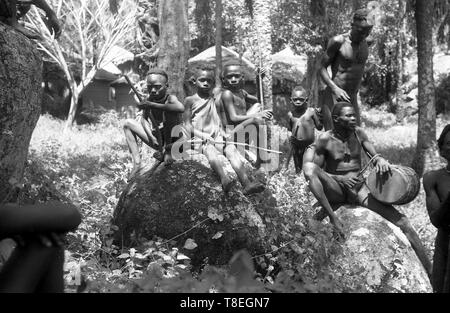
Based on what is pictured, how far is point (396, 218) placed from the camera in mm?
5969

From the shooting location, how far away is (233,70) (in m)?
6.93

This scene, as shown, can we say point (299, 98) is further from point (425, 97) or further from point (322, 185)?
point (425, 97)

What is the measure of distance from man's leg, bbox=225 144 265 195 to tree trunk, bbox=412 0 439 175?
737cm

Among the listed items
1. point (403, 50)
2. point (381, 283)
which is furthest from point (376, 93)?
point (381, 283)

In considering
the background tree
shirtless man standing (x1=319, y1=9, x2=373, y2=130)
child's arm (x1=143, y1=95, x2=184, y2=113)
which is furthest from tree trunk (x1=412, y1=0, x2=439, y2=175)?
the background tree

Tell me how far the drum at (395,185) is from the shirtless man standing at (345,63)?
203 centimetres

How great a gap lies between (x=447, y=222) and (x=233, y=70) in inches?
148

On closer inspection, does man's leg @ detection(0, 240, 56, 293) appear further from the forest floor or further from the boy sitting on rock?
the boy sitting on rock

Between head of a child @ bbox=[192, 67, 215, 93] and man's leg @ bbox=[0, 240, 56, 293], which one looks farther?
head of a child @ bbox=[192, 67, 215, 93]

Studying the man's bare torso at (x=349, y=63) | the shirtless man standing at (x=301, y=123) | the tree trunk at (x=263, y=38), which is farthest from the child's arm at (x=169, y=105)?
the tree trunk at (x=263, y=38)

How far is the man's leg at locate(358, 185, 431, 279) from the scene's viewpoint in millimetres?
5816

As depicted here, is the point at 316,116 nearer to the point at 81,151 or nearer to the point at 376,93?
the point at 81,151

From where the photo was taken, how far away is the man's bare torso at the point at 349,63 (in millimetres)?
7977

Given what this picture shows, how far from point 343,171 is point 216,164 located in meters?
1.38
